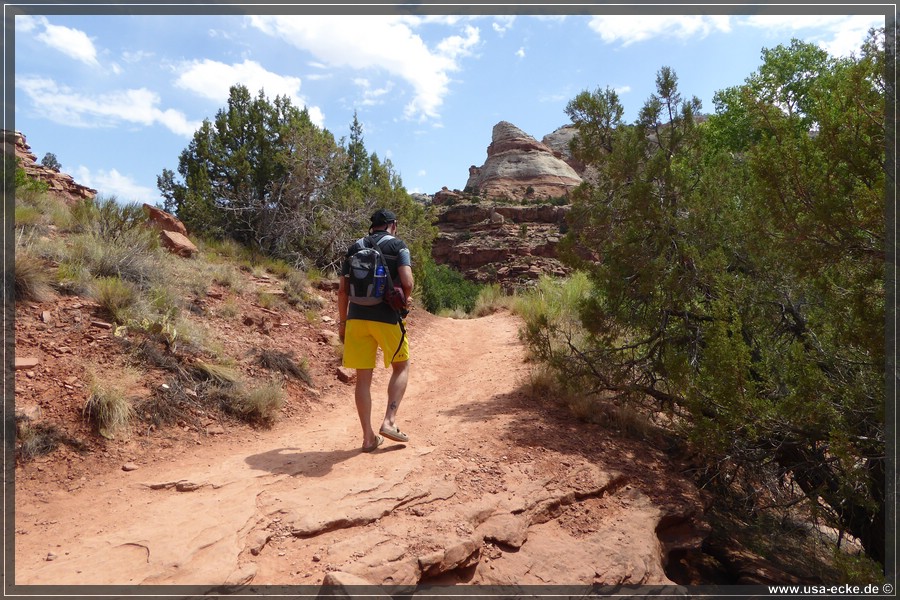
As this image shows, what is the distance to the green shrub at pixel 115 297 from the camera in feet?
19.2

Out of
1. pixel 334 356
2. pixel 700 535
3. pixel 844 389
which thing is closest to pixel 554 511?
pixel 700 535

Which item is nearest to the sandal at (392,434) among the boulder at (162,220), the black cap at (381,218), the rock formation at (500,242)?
the black cap at (381,218)

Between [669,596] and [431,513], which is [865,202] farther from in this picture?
[431,513]

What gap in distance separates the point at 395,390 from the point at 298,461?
39.8 inches

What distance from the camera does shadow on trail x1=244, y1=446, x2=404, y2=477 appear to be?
4184mm

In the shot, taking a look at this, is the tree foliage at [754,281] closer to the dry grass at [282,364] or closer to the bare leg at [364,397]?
the bare leg at [364,397]

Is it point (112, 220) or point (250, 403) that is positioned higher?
point (112, 220)

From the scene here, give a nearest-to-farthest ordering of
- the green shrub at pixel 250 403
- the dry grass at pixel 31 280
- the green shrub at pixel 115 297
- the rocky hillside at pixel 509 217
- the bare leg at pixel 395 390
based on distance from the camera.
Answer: the bare leg at pixel 395 390 → the dry grass at pixel 31 280 → the green shrub at pixel 250 403 → the green shrub at pixel 115 297 → the rocky hillside at pixel 509 217

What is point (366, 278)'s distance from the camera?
173 inches

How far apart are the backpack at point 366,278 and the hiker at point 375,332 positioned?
13 mm

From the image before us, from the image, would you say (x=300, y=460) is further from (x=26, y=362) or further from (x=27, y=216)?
(x=27, y=216)

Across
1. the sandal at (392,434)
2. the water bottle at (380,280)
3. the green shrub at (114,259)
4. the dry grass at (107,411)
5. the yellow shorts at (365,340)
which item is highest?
the green shrub at (114,259)

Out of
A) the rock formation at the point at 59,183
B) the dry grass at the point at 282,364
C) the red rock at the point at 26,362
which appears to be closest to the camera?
the red rock at the point at 26,362

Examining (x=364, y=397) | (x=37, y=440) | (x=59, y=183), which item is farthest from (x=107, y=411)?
(x=59, y=183)
